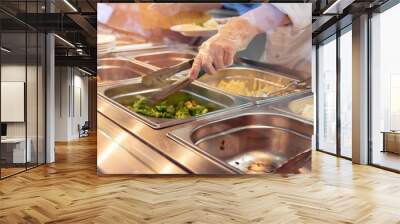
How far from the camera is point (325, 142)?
1130cm

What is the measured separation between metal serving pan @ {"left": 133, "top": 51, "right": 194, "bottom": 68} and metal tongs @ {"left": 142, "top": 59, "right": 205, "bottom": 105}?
7 cm

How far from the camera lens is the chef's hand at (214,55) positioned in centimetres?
664

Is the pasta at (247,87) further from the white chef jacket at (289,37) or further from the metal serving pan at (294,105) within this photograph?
the white chef jacket at (289,37)

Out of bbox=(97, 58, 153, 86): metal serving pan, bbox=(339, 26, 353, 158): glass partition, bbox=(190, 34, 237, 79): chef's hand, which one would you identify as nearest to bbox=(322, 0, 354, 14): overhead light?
bbox=(339, 26, 353, 158): glass partition

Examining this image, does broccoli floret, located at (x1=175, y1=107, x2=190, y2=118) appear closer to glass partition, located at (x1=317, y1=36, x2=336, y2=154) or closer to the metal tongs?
the metal tongs

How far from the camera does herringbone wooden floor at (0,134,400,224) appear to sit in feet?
13.2

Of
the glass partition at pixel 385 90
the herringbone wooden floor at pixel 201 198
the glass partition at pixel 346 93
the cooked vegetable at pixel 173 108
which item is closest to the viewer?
the herringbone wooden floor at pixel 201 198

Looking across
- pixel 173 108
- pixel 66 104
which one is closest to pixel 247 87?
pixel 173 108

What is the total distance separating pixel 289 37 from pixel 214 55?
1.35m

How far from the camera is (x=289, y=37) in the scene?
263 inches

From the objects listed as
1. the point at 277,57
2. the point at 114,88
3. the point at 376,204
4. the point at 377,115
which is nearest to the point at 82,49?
the point at 114,88

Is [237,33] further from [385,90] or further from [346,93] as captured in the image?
[346,93]

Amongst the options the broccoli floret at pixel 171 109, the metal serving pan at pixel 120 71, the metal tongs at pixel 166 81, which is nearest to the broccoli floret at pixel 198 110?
the broccoli floret at pixel 171 109

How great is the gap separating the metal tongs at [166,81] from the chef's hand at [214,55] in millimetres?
97
